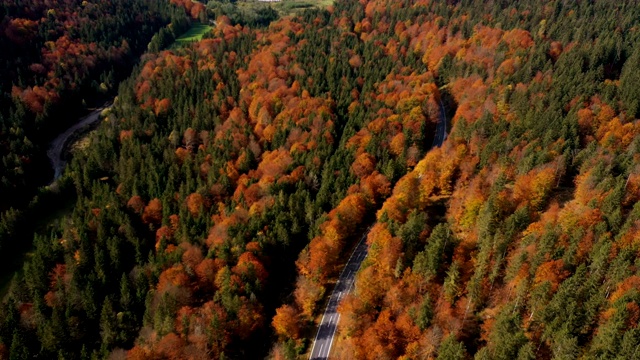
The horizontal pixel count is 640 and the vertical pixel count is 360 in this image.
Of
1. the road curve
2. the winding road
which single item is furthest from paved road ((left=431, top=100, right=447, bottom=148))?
the road curve

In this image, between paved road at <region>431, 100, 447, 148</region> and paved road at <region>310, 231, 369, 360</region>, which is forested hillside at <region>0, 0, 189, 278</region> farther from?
paved road at <region>431, 100, 447, 148</region>

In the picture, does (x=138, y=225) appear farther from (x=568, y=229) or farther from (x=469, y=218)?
(x=568, y=229)

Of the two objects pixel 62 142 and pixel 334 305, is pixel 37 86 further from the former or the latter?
pixel 334 305

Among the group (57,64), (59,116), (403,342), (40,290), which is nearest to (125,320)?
(40,290)

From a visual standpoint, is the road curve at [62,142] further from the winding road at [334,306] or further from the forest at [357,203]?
the winding road at [334,306]

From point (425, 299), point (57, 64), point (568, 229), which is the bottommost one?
point (425, 299)

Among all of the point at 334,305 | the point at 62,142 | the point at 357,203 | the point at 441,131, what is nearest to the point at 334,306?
the point at 334,305
